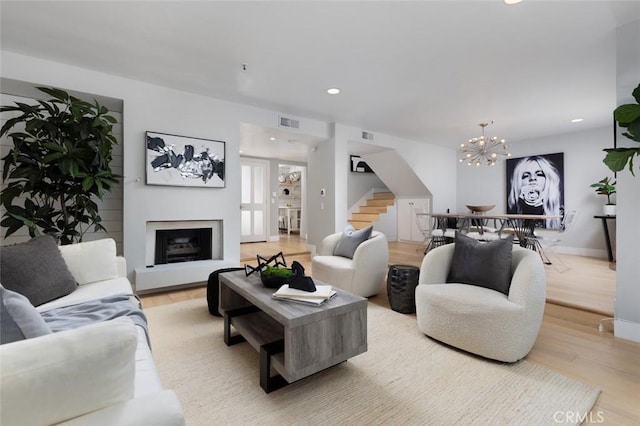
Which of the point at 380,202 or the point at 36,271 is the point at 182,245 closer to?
the point at 36,271

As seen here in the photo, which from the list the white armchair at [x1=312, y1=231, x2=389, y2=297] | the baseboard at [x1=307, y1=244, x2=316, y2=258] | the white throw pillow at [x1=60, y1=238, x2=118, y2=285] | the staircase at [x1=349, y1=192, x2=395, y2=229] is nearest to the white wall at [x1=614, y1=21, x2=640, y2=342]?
the white armchair at [x1=312, y1=231, x2=389, y2=297]

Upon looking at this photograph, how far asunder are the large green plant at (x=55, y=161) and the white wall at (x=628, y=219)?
14.8 ft

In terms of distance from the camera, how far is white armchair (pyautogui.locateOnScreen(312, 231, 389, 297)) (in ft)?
10.2

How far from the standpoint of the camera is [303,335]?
5.17 ft

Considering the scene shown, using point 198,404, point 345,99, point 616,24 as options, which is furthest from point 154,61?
point 616,24

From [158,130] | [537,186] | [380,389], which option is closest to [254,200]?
[158,130]

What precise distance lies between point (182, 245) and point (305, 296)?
2836 mm

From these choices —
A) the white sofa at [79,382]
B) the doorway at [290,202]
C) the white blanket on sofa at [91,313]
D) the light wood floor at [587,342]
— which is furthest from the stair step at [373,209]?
the white sofa at [79,382]

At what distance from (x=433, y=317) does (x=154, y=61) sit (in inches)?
138

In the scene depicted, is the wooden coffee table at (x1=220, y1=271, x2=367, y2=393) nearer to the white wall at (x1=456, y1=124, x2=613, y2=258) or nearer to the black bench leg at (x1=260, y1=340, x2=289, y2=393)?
the black bench leg at (x1=260, y1=340, x2=289, y2=393)

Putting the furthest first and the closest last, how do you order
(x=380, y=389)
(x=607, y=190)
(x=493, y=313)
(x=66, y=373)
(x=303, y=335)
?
(x=607, y=190) → (x=493, y=313) → (x=380, y=389) → (x=303, y=335) → (x=66, y=373)

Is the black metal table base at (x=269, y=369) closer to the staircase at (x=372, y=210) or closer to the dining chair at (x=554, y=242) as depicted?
the dining chair at (x=554, y=242)

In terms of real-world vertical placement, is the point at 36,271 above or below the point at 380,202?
below

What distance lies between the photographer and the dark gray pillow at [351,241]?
3.47 m
